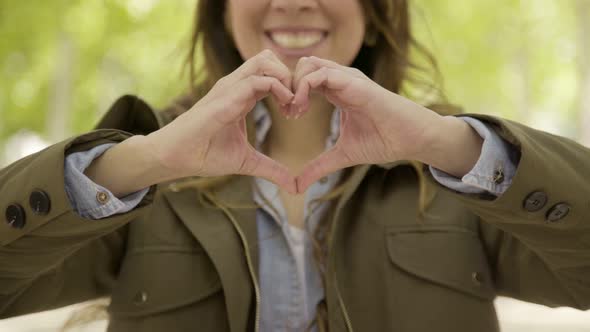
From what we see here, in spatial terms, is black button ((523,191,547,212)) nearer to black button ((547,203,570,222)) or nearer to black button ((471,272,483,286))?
black button ((547,203,570,222))

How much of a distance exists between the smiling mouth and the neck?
28 centimetres

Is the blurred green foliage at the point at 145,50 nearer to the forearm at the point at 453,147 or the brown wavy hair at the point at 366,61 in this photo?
the brown wavy hair at the point at 366,61

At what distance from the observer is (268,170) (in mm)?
1738

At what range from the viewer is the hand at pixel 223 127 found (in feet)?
5.17

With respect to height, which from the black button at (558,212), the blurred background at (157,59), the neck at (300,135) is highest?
the black button at (558,212)

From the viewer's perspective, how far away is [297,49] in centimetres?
220

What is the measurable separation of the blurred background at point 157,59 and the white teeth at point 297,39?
153 inches

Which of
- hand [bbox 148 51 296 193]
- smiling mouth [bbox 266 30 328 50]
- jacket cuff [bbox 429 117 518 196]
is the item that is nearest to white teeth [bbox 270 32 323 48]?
smiling mouth [bbox 266 30 328 50]

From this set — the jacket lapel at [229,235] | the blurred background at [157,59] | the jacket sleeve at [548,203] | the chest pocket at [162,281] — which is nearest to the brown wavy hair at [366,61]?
the jacket lapel at [229,235]

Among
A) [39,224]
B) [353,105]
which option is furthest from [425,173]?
[39,224]

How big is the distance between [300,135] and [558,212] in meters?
1.03

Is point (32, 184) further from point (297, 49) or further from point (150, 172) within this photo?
point (297, 49)

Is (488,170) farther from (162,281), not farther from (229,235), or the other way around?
(162,281)

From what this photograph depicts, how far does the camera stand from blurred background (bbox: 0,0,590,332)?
742 centimetres
